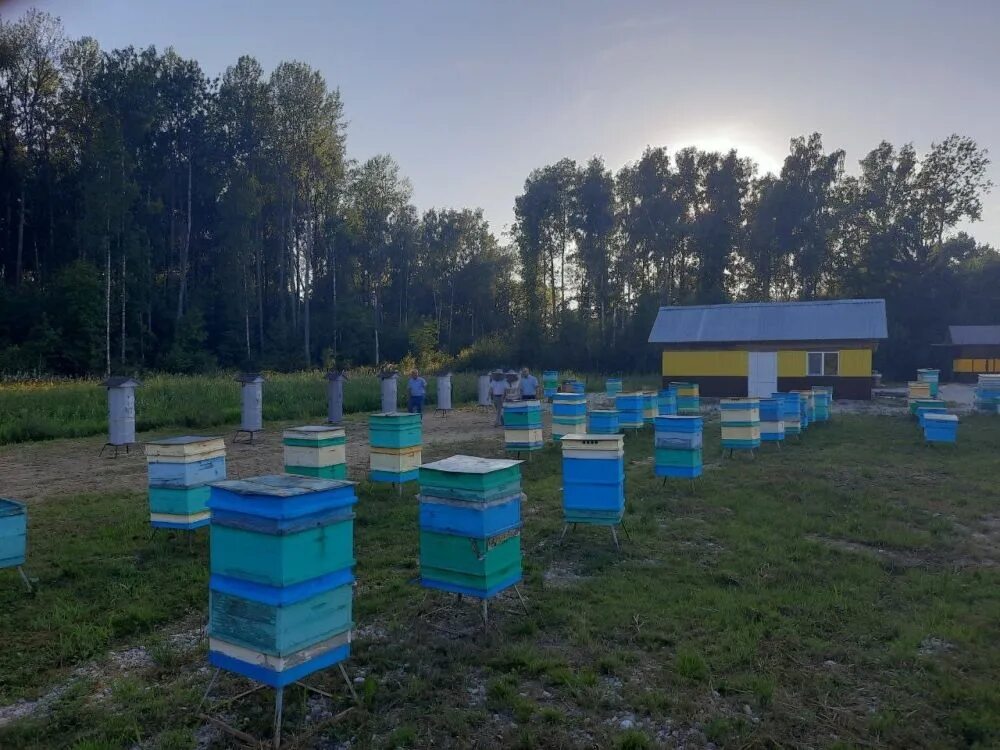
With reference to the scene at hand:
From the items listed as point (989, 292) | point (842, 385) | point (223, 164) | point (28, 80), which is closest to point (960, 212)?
point (989, 292)

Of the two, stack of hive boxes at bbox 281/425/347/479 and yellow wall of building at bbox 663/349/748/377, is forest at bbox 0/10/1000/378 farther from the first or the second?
stack of hive boxes at bbox 281/425/347/479

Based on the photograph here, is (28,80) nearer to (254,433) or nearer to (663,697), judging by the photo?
(254,433)

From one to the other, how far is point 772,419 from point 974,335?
3057 centimetres

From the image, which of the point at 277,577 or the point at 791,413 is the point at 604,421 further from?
the point at 277,577

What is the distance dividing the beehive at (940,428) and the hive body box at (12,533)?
13698mm

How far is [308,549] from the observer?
130 inches

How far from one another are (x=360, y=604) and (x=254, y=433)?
10227 millimetres

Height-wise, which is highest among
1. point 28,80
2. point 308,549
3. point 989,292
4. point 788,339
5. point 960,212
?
point 28,80

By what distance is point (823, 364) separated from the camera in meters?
23.0

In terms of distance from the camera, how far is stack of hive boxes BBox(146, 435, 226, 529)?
599cm

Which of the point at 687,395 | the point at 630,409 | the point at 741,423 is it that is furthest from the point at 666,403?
the point at 741,423

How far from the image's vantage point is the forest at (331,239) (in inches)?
1216

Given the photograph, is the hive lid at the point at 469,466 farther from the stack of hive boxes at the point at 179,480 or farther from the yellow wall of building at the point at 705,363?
the yellow wall of building at the point at 705,363

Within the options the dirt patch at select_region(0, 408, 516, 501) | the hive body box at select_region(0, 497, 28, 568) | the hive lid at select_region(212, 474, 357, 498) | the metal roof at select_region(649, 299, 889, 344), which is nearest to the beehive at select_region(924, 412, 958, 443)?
the dirt patch at select_region(0, 408, 516, 501)
